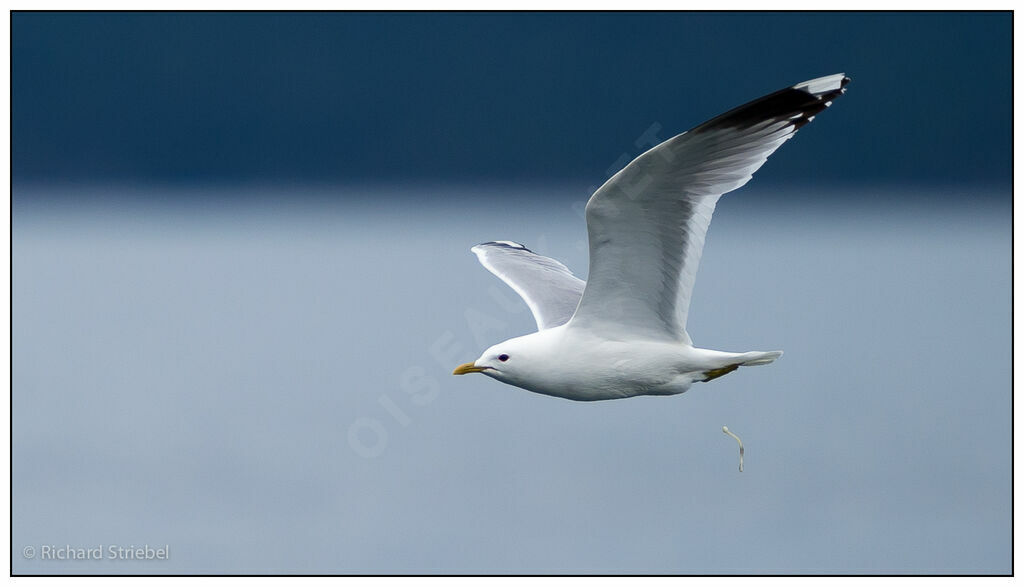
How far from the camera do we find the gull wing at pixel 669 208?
7.85 ft

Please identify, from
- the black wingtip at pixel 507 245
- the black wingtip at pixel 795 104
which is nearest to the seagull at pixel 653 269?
the black wingtip at pixel 795 104

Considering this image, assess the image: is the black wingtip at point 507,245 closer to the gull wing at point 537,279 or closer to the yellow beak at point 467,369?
the gull wing at point 537,279

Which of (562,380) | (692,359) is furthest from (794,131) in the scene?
(562,380)

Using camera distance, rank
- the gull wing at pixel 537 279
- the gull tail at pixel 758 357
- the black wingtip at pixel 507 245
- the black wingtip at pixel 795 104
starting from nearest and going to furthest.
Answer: the black wingtip at pixel 795 104, the gull tail at pixel 758 357, the gull wing at pixel 537 279, the black wingtip at pixel 507 245

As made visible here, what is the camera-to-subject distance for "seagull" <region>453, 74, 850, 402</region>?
241 cm

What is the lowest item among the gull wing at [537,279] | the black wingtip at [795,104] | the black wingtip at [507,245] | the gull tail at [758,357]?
the gull tail at [758,357]

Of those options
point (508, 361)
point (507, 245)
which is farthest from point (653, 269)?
point (507, 245)

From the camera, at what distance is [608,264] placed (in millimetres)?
2646

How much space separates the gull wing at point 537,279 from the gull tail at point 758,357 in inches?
22.3

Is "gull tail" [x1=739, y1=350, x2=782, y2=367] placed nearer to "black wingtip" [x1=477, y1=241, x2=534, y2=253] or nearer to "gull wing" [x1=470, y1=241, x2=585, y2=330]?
"gull wing" [x1=470, y1=241, x2=585, y2=330]

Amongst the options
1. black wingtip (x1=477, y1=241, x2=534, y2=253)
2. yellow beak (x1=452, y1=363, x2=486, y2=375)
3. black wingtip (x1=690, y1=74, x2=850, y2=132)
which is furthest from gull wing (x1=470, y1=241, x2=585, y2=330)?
black wingtip (x1=690, y1=74, x2=850, y2=132)

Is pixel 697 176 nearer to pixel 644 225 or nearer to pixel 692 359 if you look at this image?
pixel 644 225

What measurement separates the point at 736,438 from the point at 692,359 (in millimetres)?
271

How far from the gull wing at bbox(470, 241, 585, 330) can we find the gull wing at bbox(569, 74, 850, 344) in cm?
36
